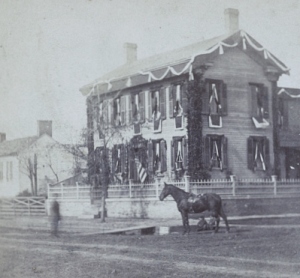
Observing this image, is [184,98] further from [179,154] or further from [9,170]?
[9,170]

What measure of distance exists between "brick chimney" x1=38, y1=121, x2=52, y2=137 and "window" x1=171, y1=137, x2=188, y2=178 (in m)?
6.73

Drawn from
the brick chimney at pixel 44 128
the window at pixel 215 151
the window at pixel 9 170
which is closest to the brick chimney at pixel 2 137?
the window at pixel 9 170

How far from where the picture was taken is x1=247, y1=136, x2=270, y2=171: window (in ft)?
57.2

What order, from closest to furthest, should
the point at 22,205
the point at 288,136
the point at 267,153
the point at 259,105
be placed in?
the point at 22,205, the point at 259,105, the point at 267,153, the point at 288,136

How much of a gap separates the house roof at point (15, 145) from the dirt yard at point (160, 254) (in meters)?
1.74

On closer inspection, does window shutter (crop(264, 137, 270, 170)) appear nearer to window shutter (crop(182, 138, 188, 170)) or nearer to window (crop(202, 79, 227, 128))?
window (crop(202, 79, 227, 128))

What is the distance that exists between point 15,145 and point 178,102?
22.0 feet

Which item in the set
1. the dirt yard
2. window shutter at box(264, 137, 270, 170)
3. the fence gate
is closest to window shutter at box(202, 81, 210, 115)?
window shutter at box(264, 137, 270, 170)

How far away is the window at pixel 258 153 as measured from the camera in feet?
57.2

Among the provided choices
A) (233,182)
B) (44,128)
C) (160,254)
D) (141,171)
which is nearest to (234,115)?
(233,182)

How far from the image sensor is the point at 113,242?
14.6 m

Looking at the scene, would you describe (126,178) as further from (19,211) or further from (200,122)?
(19,211)

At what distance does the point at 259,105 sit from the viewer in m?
16.8

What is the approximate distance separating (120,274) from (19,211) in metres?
4.58
